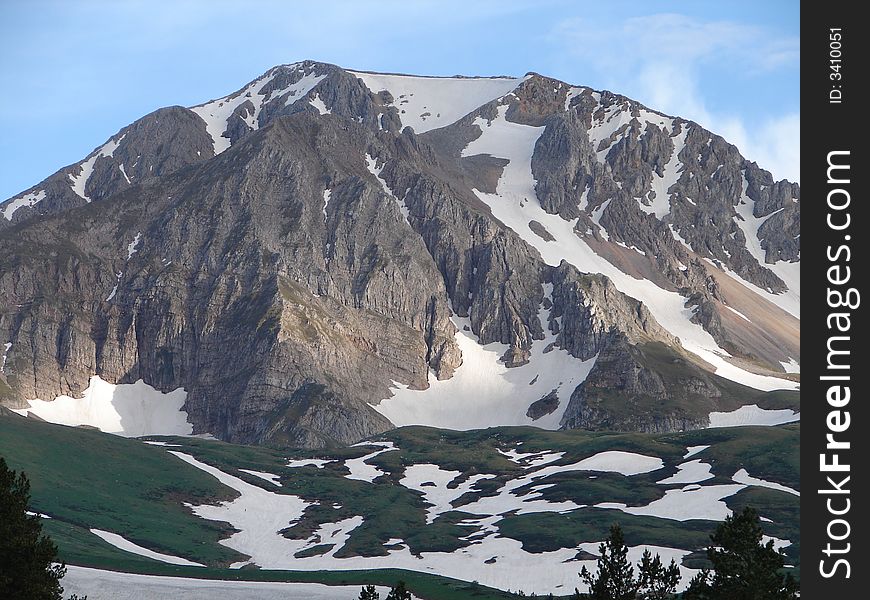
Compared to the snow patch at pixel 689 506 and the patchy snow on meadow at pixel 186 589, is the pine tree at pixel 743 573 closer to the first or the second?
the patchy snow on meadow at pixel 186 589

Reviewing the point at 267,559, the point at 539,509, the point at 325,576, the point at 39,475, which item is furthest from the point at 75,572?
the point at 539,509

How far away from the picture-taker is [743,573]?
2039 inches

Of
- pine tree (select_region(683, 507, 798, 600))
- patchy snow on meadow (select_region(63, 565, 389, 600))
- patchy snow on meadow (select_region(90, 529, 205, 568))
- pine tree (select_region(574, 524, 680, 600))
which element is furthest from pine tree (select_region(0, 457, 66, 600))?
patchy snow on meadow (select_region(90, 529, 205, 568))

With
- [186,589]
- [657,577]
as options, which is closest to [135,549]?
[186,589]

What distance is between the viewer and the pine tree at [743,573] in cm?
5094

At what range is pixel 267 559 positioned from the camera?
568 feet

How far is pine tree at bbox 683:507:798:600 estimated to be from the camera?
167 ft
